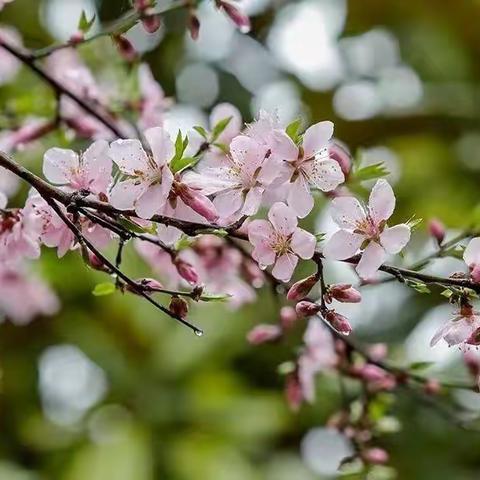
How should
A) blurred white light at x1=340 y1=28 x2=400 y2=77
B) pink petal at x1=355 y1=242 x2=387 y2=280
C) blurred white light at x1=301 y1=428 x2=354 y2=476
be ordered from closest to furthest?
1. pink petal at x1=355 y1=242 x2=387 y2=280
2. blurred white light at x1=301 y1=428 x2=354 y2=476
3. blurred white light at x1=340 y1=28 x2=400 y2=77

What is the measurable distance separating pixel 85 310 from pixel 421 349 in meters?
0.89

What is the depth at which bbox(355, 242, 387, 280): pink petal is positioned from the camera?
1.57 ft

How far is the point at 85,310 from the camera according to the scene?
219 cm

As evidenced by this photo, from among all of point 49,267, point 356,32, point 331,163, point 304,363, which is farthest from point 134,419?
point 331,163

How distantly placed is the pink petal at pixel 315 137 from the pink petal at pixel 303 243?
0.15 ft

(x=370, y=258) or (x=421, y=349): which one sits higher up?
(x=370, y=258)

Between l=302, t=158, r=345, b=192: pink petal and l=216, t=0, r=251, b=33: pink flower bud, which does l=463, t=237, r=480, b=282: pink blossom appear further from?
l=216, t=0, r=251, b=33: pink flower bud

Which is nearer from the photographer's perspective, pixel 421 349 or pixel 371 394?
pixel 371 394

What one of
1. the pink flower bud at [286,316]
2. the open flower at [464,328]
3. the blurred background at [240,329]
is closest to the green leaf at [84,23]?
the pink flower bud at [286,316]

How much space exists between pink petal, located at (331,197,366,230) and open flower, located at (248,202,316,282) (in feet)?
0.09

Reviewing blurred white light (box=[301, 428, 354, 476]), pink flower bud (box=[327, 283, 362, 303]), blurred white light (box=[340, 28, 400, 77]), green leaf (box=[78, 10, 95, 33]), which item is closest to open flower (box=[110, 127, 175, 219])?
pink flower bud (box=[327, 283, 362, 303])

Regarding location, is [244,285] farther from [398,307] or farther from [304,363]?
[398,307]

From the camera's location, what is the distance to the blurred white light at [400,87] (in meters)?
2.35

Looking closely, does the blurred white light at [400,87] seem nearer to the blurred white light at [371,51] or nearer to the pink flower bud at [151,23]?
the blurred white light at [371,51]
